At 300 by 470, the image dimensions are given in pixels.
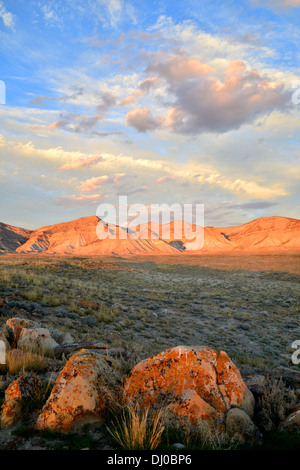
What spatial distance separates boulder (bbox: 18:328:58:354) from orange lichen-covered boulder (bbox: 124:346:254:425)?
2.92 m

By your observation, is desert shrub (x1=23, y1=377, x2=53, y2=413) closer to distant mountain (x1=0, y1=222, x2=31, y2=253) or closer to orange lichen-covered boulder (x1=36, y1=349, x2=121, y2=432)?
orange lichen-covered boulder (x1=36, y1=349, x2=121, y2=432)

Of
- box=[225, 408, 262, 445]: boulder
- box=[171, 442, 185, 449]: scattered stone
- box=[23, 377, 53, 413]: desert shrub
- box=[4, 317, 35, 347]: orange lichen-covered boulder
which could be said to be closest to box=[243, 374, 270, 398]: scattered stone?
box=[225, 408, 262, 445]: boulder

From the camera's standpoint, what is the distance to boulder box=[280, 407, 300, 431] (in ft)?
11.5

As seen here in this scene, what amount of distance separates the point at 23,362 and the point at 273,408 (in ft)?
14.6

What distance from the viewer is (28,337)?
21.0 ft

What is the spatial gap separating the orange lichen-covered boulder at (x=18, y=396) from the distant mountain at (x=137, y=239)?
127 meters

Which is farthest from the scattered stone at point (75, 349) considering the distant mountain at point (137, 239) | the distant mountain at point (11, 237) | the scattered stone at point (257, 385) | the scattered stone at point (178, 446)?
the distant mountain at point (11, 237)

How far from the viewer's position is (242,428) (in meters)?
3.47

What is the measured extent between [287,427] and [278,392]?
693 mm

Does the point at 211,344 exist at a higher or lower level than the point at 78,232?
lower

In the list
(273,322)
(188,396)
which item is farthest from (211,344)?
(188,396)

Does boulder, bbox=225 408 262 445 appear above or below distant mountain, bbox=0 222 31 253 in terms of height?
below

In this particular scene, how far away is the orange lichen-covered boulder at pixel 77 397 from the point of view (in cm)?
354
